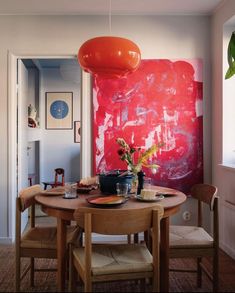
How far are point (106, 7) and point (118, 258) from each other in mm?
2689

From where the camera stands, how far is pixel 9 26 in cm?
371

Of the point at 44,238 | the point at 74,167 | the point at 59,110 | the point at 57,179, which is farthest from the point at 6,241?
the point at 59,110

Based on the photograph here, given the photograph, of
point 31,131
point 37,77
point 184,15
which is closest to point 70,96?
point 37,77

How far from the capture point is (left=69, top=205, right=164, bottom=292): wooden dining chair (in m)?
1.83

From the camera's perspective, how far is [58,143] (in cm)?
658

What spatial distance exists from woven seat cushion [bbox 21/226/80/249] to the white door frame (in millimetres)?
1274

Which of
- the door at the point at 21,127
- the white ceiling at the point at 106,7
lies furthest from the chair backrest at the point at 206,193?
the door at the point at 21,127

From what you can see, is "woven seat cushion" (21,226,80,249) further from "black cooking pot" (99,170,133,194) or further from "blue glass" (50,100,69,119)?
"blue glass" (50,100,69,119)

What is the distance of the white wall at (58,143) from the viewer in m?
6.48

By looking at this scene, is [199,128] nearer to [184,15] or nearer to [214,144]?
[214,144]

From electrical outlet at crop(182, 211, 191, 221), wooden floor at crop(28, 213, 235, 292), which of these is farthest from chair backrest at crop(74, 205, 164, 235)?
electrical outlet at crop(182, 211, 191, 221)

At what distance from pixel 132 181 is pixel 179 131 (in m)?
1.41

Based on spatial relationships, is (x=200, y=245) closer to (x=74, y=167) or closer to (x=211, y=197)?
(x=211, y=197)

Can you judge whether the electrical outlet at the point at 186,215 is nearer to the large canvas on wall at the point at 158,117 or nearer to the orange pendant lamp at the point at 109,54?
the large canvas on wall at the point at 158,117
